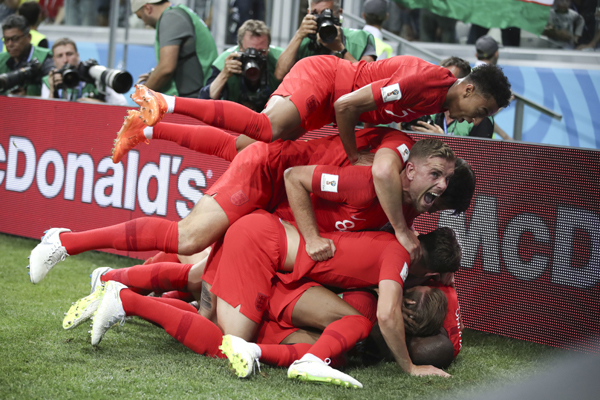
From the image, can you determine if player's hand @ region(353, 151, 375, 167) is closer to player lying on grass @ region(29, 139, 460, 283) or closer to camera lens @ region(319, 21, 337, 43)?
player lying on grass @ region(29, 139, 460, 283)

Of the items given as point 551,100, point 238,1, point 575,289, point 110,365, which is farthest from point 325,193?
point 238,1

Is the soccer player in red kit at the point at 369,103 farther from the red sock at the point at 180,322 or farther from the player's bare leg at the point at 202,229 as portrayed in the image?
the red sock at the point at 180,322

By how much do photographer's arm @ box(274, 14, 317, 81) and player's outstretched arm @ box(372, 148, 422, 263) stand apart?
61.5 inches

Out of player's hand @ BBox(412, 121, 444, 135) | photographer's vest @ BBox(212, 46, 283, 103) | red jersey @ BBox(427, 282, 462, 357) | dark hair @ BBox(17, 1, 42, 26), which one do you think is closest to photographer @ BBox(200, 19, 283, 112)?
photographer's vest @ BBox(212, 46, 283, 103)

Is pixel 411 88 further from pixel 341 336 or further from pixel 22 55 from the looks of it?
pixel 22 55

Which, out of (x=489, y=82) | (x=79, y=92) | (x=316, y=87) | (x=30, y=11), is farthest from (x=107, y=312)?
(x=30, y=11)

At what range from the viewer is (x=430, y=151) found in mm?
2957

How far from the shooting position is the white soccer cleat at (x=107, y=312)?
2740 millimetres

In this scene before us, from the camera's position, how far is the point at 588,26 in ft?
21.3

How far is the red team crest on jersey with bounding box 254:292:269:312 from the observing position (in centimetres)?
292

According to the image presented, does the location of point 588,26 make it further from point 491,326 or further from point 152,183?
point 152,183

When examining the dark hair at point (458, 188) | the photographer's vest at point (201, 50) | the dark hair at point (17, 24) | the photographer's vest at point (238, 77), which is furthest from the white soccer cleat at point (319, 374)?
the dark hair at point (17, 24)

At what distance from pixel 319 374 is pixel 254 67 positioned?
2410mm

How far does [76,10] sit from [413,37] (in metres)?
5.84
